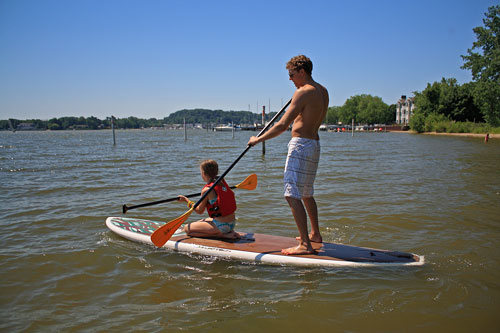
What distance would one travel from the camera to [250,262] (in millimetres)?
4535

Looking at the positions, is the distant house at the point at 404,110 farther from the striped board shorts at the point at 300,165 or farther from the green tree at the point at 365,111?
the striped board shorts at the point at 300,165

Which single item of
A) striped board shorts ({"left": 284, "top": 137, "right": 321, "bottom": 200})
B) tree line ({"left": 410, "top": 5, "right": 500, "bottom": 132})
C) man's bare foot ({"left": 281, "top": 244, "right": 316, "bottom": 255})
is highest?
tree line ({"left": 410, "top": 5, "right": 500, "bottom": 132})

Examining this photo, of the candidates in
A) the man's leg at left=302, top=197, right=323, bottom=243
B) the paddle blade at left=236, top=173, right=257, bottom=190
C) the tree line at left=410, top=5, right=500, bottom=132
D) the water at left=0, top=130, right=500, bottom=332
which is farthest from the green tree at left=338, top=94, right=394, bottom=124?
the man's leg at left=302, top=197, right=323, bottom=243

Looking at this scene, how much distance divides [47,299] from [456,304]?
4.14 meters

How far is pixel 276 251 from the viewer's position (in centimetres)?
455

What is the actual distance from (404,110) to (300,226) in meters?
116

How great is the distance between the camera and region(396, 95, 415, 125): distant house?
103m

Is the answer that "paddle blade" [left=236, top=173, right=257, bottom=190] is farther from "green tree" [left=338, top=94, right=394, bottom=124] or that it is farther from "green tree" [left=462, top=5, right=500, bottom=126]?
"green tree" [left=338, top=94, right=394, bottom=124]

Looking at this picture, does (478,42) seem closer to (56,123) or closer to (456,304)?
(456,304)

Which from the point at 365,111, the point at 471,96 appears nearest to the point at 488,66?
the point at 471,96

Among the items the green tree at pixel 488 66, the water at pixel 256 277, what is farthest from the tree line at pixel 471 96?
the water at pixel 256 277

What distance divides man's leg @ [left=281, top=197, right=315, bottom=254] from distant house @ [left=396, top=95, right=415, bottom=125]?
108877mm

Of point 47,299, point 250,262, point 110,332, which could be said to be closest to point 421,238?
point 250,262

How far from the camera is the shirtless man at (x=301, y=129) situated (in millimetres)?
4066
